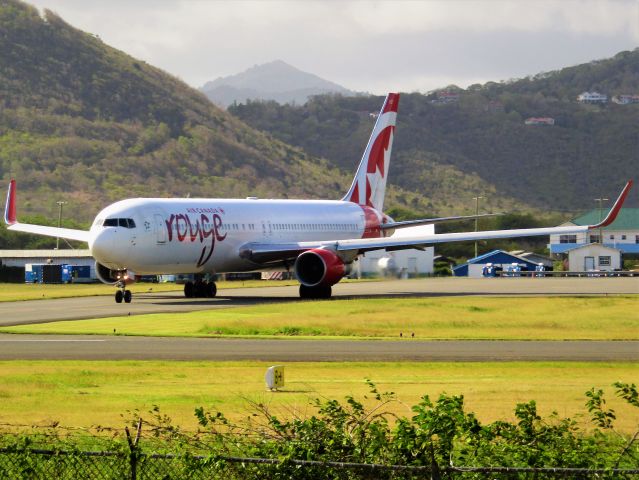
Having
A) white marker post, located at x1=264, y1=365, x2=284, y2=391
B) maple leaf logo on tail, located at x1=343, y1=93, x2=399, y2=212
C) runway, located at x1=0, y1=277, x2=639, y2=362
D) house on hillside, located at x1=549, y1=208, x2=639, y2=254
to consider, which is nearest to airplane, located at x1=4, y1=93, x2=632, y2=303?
maple leaf logo on tail, located at x1=343, y1=93, x2=399, y2=212

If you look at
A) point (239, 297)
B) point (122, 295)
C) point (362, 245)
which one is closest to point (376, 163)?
point (362, 245)

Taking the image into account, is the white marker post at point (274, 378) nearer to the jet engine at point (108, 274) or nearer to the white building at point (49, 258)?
the jet engine at point (108, 274)

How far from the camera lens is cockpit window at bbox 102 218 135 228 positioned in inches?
2175

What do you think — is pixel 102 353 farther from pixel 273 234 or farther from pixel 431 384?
pixel 273 234

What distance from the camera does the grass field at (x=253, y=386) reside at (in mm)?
22391

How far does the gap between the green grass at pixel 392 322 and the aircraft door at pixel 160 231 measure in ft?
23.0

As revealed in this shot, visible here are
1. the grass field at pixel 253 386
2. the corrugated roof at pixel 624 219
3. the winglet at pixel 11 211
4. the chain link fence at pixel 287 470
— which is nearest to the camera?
the chain link fence at pixel 287 470

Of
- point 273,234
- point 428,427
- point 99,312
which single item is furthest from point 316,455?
point 273,234

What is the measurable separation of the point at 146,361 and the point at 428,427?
63.1 feet

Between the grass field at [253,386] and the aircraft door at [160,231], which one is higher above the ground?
the aircraft door at [160,231]

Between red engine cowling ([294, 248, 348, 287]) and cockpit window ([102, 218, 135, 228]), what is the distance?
945cm

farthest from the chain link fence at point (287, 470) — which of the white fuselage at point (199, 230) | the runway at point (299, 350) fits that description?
the white fuselage at point (199, 230)

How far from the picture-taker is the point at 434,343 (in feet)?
123

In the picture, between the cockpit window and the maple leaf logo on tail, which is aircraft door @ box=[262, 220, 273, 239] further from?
the maple leaf logo on tail
